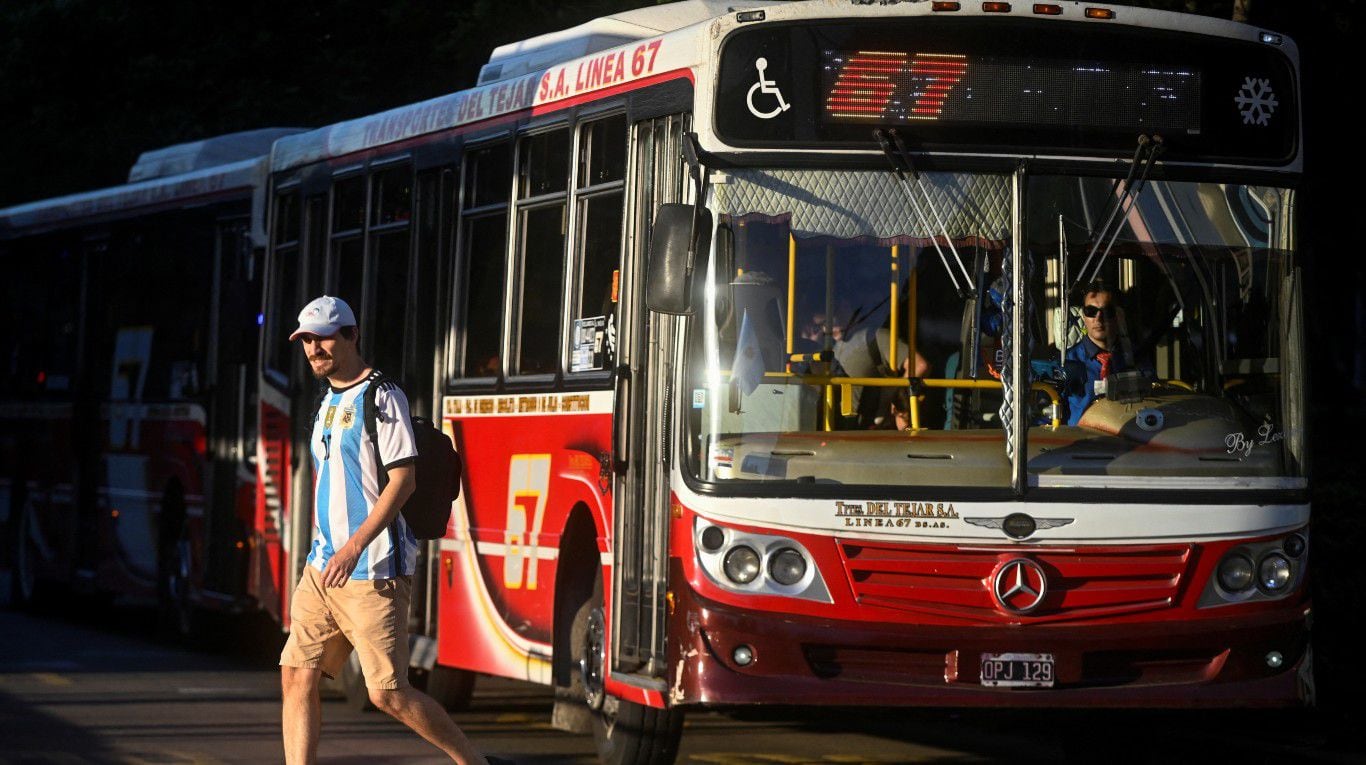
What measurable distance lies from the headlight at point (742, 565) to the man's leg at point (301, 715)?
159cm

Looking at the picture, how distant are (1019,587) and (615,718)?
2.10 meters

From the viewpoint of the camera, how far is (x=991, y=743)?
1281 centimetres

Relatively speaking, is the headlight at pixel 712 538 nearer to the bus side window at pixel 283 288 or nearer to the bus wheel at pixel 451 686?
the bus wheel at pixel 451 686

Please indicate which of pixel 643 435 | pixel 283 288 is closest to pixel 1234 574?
pixel 643 435

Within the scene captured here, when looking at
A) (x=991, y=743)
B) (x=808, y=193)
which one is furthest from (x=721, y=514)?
(x=991, y=743)

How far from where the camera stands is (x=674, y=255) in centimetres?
951

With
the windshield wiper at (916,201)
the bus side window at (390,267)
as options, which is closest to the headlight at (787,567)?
the windshield wiper at (916,201)

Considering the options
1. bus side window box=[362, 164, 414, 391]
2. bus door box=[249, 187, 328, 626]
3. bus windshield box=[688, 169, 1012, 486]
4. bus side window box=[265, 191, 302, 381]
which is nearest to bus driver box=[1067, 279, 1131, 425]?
bus windshield box=[688, 169, 1012, 486]

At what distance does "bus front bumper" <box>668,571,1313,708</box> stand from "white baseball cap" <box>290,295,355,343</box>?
173 centimetres

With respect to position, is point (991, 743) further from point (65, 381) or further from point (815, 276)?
point (65, 381)

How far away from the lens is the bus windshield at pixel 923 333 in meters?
9.77

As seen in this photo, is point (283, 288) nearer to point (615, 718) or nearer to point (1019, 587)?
point (615, 718)

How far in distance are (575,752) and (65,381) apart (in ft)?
29.3

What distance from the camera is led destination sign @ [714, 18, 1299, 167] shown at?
9852 millimetres
